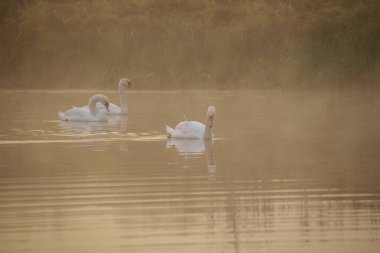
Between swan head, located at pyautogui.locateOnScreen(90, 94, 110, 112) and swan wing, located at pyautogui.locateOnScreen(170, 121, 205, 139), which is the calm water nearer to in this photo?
swan wing, located at pyautogui.locateOnScreen(170, 121, 205, 139)

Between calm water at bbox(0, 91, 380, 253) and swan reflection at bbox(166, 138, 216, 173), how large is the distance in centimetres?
3

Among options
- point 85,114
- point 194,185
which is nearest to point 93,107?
point 85,114

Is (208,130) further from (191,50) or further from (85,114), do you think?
(191,50)

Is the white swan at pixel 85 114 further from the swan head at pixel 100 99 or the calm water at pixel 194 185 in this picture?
the calm water at pixel 194 185

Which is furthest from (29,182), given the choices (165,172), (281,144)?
(281,144)

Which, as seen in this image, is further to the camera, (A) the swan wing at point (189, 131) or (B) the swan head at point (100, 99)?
(B) the swan head at point (100, 99)

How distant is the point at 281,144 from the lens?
16.6 m

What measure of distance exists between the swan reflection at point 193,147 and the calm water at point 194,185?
0.10 ft

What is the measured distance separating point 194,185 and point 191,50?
21.6 metres

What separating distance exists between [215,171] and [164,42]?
829 inches

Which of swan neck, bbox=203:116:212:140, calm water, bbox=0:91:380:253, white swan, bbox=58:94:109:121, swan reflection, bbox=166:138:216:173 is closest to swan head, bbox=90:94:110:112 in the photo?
white swan, bbox=58:94:109:121

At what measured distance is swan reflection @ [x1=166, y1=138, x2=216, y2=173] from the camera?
15375 mm

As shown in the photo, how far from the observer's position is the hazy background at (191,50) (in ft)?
100

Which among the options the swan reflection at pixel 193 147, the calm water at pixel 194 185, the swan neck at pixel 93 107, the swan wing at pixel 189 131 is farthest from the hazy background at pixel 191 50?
the swan reflection at pixel 193 147
